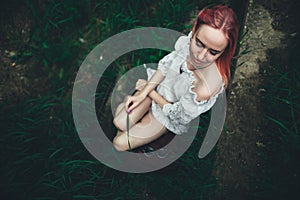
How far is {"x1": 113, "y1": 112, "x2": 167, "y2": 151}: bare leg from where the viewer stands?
6.72ft

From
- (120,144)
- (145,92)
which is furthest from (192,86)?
(120,144)

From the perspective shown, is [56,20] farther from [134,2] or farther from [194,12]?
[194,12]

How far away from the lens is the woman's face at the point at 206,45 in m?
1.52

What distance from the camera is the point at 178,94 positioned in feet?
6.30

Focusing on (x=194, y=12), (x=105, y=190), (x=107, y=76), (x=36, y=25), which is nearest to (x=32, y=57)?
(x=36, y=25)

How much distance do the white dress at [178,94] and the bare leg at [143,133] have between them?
5 centimetres

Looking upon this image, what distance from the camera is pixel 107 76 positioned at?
2404 millimetres

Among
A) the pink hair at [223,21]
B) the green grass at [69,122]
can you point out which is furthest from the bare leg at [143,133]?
the pink hair at [223,21]

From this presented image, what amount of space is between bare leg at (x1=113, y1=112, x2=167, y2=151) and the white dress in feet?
0.18

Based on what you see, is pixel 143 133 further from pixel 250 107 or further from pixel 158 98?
pixel 250 107

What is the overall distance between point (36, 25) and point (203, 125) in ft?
4.66

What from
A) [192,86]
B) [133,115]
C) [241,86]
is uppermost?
[192,86]

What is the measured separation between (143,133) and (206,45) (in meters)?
0.74

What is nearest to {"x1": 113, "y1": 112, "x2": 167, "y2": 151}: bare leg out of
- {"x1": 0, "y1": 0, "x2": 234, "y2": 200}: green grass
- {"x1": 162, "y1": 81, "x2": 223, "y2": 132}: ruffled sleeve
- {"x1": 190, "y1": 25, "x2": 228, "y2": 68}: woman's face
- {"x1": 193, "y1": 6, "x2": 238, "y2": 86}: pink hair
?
{"x1": 162, "y1": 81, "x2": 223, "y2": 132}: ruffled sleeve
